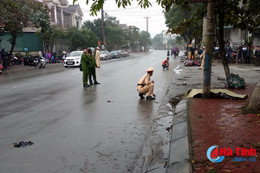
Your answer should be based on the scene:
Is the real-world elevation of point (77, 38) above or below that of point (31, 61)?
above

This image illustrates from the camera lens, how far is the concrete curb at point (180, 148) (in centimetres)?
372

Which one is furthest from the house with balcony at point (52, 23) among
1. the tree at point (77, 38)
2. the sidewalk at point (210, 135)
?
the sidewalk at point (210, 135)

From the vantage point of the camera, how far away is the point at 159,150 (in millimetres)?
4777

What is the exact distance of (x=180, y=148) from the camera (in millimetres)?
4441

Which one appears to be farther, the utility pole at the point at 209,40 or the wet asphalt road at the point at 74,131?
the utility pole at the point at 209,40

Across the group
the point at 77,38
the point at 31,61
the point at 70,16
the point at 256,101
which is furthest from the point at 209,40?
the point at 70,16

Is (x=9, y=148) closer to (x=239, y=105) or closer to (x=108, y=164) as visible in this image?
(x=108, y=164)

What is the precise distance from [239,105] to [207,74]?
1358 mm

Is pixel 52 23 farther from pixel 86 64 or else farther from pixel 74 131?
pixel 74 131

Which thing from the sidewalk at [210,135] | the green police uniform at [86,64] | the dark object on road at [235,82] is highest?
the green police uniform at [86,64]

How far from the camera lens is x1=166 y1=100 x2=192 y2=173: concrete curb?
12.2 feet

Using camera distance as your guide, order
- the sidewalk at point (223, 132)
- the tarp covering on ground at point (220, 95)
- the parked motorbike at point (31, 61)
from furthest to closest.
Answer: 1. the parked motorbike at point (31, 61)
2. the tarp covering on ground at point (220, 95)
3. the sidewalk at point (223, 132)

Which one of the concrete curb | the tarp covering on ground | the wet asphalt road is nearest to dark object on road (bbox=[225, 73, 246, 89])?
the tarp covering on ground

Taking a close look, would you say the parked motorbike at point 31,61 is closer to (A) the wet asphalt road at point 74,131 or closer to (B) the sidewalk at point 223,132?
(A) the wet asphalt road at point 74,131
